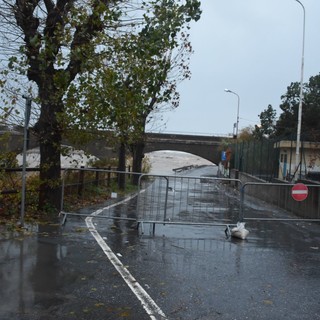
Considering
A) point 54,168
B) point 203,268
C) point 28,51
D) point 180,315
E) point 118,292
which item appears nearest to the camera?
point 180,315

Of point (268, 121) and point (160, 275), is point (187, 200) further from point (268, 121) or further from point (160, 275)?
point (268, 121)

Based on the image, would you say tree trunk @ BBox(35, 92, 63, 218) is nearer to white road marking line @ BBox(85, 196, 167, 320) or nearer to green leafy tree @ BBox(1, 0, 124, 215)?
green leafy tree @ BBox(1, 0, 124, 215)

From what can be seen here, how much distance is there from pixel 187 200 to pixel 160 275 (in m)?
5.23

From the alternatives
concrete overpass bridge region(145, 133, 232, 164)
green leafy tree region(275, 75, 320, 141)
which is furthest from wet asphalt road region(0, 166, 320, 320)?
concrete overpass bridge region(145, 133, 232, 164)

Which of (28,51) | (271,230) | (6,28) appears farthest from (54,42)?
(271,230)

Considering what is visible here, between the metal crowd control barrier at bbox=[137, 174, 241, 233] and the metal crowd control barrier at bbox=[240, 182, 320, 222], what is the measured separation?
29.9 inches

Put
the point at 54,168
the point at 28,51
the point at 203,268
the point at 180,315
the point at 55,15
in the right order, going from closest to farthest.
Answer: the point at 180,315 → the point at 203,268 → the point at 28,51 → the point at 55,15 → the point at 54,168

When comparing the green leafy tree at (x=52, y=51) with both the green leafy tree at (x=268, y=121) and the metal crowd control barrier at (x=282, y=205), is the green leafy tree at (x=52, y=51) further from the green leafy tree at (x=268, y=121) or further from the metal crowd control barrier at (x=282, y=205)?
the green leafy tree at (x=268, y=121)

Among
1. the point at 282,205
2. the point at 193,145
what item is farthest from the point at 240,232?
the point at 193,145

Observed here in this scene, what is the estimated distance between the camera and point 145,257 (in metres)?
7.59

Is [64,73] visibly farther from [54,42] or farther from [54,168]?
[54,168]

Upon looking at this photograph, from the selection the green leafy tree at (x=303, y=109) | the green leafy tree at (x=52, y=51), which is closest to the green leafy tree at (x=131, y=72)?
the green leafy tree at (x=52, y=51)

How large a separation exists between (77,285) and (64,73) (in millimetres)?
5200

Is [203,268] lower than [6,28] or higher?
lower
